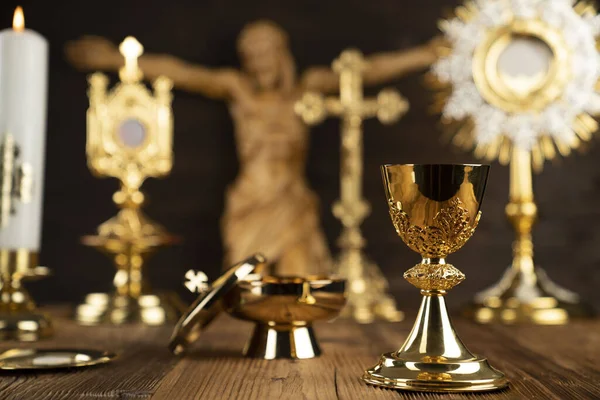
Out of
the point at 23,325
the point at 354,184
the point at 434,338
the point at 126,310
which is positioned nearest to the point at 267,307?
the point at 434,338

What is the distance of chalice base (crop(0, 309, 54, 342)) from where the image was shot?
115 cm

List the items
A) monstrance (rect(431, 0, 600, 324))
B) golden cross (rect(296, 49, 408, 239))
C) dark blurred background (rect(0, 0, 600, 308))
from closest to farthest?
monstrance (rect(431, 0, 600, 324)) → golden cross (rect(296, 49, 408, 239)) → dark blurred background (rect(0, 0, 600, 308))

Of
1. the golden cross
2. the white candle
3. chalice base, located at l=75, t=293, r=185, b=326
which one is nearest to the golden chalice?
the white candle

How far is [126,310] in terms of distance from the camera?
148cm

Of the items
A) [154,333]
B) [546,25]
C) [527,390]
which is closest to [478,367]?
[527,390]

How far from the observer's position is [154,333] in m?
1.31

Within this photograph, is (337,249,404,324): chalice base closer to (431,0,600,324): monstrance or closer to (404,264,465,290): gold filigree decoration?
(431,0,600,324): monstrance

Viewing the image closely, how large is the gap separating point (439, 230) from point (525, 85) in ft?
2.82

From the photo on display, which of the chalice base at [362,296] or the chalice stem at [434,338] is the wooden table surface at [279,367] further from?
the chalice base at [362,296]

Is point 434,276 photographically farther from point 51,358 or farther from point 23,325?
point 23,325

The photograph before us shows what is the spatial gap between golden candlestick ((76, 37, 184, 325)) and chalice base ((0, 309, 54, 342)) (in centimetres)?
32

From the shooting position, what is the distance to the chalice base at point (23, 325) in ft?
3.78

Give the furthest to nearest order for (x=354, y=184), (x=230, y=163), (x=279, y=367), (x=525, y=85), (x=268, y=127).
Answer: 1. (x=230, y=163)
2. (x=268, y=127)
3. (x=354, y=184)
4. (x=525, y=85)
5. (x=279, y=367)

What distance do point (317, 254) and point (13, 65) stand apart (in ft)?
3.17
